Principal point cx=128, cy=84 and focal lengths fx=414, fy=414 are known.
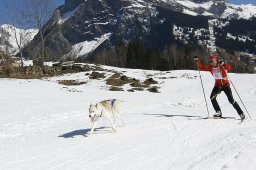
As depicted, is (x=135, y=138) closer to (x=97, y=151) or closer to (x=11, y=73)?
(x=97, y=151)

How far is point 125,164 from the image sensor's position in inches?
394

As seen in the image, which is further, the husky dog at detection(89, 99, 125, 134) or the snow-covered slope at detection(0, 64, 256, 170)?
the husky dog at detection(89, 99, 125, 134)

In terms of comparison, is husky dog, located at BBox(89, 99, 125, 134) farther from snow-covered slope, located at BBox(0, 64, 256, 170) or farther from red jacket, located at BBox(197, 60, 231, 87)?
red jacket, located at BBox(197, 60, 231, 87)

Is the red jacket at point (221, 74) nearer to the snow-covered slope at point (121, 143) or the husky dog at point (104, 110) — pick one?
the snow-covered slope at point (121, 143)

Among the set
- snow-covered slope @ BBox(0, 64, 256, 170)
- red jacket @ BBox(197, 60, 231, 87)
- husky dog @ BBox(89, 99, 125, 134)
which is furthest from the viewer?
red jacket @ BBox(197, 60, 231, 87)

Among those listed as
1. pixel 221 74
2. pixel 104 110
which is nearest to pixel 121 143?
pixel 104 110

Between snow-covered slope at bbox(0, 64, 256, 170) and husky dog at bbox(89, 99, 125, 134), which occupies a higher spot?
husky dog at bbox(89, 99, 125, 134)

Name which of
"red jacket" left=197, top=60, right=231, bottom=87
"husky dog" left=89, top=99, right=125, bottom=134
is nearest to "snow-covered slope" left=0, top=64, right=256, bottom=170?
"husky dog" left=89, top=99, right=125, bottom=134

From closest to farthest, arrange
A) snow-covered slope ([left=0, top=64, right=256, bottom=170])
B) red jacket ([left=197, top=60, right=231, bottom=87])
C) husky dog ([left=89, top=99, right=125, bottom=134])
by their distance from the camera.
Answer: snow-covered slope ([left=0, top=64, right=256, bottom=170]), husky dog ([left=89, top=99, right=125, bottom=134]), red jacket ([left=197, top=60, right=231, bottom=87])

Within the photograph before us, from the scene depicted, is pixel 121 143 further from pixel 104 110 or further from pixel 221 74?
pixel 221 74

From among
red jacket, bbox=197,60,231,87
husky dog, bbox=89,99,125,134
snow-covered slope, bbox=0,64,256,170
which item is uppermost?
red jacket, bbox=197,60,231,87

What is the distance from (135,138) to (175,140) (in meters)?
1.45

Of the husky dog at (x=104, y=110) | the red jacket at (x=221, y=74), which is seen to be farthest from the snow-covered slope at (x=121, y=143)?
the red jacket at (x=221, y=74)

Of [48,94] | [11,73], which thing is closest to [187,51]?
[11,73]
